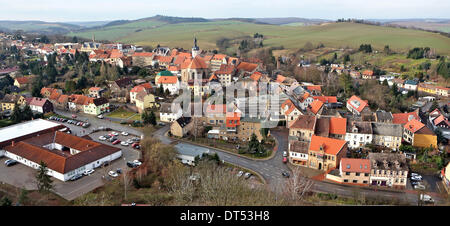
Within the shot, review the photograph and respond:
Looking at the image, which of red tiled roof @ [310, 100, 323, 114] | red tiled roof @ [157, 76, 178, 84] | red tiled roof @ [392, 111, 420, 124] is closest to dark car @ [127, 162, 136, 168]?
red tiled roof @ [310, 100, 323, 114]

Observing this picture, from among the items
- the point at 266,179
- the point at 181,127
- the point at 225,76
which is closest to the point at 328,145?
the point at 266,179

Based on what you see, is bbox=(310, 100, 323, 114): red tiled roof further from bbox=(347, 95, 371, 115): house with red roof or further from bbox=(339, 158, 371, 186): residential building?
bbox=(339, 158, 371, 186): residential building

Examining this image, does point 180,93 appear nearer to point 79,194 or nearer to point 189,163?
point 189,163

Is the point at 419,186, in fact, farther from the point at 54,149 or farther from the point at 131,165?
the point at 54,149

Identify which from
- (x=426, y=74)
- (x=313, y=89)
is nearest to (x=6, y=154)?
(x=313, y=89)

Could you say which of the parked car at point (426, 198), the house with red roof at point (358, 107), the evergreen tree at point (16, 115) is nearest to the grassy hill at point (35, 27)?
the evergreen tree at point (16, 115)
